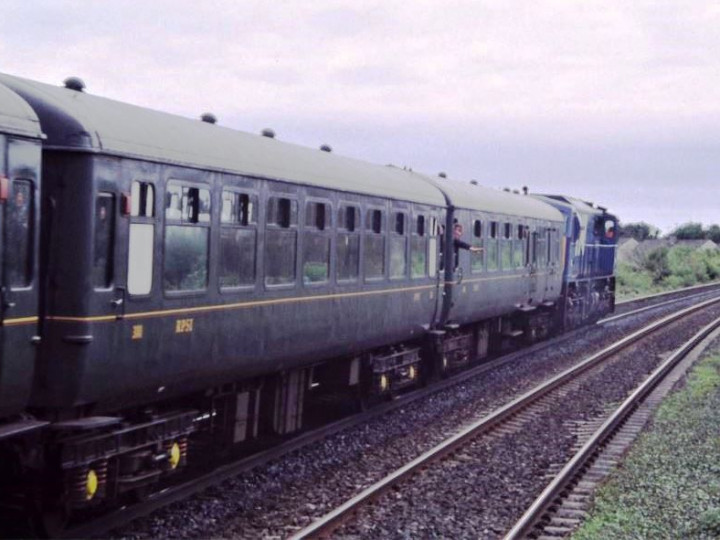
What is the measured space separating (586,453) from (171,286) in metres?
Result: 5.87

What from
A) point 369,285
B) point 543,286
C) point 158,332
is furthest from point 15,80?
point 543,286

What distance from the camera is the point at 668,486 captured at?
37.0 feet

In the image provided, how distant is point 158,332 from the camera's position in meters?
9.12

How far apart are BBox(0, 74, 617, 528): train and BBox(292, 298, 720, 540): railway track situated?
5.26ft

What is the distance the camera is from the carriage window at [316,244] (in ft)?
40.1

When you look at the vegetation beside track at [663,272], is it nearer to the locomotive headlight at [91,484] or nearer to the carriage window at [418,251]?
the carriage window at [418,251]

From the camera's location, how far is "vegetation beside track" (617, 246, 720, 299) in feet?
194

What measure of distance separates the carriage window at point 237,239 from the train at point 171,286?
3cm

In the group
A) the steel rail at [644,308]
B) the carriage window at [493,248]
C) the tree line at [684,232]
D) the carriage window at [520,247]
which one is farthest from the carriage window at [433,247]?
the tree line at [684,232]

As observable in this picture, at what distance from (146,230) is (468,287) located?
1095cm

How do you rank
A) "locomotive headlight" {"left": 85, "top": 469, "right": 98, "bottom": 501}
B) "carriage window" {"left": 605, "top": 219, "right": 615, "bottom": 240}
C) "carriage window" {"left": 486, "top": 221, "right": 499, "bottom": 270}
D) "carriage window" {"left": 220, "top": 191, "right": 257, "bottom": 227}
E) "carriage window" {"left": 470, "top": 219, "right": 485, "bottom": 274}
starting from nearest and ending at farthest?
"locomotive headlight" {"left": 85, "top": 469, "right": 98, "bottom": 501} → "carriage window" {"left": 220, "top": 191, "right": 257, "bottom": 227} → "carriage window" {"left": 470, "top": 219, "right": 485, "bottom": 274} → "carriage window" {"left": 486, "top": 221, "right": 499, "bottom": 270} → "carriage window" {"left": 605, "top": 219, "right": 615, "bottom": 240}

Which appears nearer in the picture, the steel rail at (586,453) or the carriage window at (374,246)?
the steel rail at (586,453)

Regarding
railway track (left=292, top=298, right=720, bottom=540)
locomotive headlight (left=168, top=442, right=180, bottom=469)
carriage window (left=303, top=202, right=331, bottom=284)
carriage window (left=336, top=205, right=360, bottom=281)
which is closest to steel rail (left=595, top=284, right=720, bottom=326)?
railway track (left=292, top=298, right=720, bottom=540)

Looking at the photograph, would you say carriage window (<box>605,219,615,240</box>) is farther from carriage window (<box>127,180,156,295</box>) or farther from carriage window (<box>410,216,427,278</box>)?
carriage window (<box>127,180,156,295</box>)
